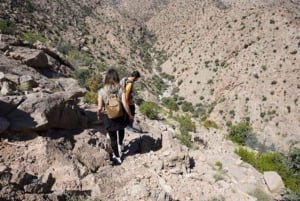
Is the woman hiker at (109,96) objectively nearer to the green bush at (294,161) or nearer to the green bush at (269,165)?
the green bush at (269,165)

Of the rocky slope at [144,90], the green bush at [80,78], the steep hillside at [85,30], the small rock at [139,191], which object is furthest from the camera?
the steep hillside at [85,30]

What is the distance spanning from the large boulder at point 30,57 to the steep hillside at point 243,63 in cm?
2790

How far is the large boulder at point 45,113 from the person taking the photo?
22.5ft

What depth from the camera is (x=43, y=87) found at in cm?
895

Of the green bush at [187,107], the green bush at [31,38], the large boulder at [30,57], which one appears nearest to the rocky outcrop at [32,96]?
the large boulder at [30,57]

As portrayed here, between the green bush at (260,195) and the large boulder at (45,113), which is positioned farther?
the green bush at (260,195)

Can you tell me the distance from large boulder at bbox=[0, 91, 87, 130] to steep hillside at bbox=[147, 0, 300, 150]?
29450 mm

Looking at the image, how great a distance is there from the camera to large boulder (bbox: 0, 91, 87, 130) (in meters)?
6.85

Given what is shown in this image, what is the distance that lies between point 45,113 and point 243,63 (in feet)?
129

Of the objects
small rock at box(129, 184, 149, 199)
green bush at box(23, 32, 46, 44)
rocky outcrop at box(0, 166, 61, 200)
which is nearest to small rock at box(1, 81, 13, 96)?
rocky outcrop at box(0, 166, 61, 200)

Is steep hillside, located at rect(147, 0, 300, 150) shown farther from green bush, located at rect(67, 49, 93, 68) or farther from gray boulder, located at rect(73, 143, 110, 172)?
gray boulder, located at rect(73, 143, 110, 172)

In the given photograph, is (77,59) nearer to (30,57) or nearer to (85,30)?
(85,30)

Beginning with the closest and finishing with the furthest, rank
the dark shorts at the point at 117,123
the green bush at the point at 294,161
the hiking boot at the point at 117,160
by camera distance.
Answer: the dark shorts at the point at 117,123 < the hiking boot at the point at 117,160 < the green bush at the point at 294,161

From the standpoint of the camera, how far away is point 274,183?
907cm
